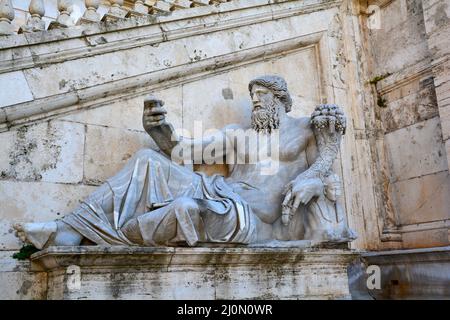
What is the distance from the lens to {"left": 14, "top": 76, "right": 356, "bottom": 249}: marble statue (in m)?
3.80

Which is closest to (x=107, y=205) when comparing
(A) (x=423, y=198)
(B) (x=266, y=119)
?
(B) (x=266, y=119)

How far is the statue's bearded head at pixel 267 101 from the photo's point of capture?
4.88m

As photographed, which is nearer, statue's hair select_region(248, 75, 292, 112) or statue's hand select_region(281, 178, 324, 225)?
statue's hand select_region(281, 178, 324, 225)

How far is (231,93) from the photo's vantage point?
5672mm

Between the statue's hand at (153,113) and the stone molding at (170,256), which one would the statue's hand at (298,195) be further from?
the statue's hand at (153,113)

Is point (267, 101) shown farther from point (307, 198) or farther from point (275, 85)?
point (307, 198)

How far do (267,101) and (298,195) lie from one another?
1103mm

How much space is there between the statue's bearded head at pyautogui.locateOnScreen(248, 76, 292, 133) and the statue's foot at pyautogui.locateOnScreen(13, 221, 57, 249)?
2157 mm

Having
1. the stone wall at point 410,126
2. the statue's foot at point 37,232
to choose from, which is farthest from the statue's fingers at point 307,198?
the stone wall at point 410,126

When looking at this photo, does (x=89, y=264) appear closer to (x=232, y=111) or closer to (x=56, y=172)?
(x=56, y=172)

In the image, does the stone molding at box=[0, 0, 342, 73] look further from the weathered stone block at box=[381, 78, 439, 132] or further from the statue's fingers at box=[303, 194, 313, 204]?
the statue's fingers at box=[303, 194, 313, 204]

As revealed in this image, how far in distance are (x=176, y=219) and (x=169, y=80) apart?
1.99m

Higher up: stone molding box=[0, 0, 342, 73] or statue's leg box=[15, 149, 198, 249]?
stone molding box=[0, 0, 342, 73]

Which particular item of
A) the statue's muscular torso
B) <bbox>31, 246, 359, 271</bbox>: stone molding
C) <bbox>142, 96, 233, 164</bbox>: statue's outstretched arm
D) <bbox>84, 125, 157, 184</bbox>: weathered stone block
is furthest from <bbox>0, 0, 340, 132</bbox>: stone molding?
<bbox>31, 246, 359, 271</bbox>: stone molding
